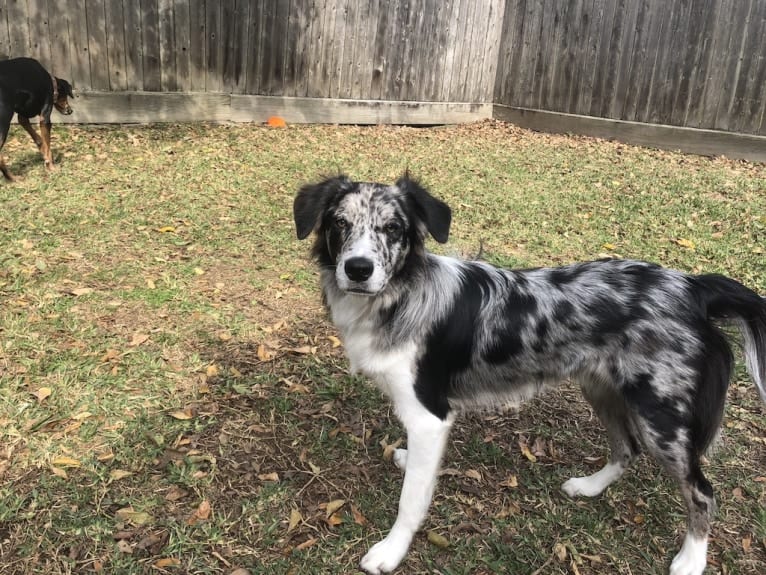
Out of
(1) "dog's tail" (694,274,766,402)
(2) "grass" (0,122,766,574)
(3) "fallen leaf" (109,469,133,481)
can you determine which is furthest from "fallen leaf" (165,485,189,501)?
(1) "dog's tail" (694,274,766,402)

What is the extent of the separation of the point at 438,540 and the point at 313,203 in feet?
6.09

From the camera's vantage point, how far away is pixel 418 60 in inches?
458

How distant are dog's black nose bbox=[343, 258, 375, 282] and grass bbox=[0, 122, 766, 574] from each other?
54.8 inches

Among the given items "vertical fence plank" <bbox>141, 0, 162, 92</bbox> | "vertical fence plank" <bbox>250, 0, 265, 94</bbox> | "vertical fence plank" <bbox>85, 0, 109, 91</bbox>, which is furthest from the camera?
"vertical fence plank" <bbox>250, 0, 265, 94</bbox>

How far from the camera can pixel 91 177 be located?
24.7ft

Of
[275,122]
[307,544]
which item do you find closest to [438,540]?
[307,544]

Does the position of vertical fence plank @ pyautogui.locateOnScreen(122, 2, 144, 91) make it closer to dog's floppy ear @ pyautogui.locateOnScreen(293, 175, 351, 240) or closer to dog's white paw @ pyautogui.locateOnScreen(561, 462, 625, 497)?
dog's floppy ear @ pyautogui.locateOnScreen(293, 175, 351, 240)

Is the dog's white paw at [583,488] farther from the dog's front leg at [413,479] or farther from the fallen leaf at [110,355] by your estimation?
the fallen leaf at [110,355]

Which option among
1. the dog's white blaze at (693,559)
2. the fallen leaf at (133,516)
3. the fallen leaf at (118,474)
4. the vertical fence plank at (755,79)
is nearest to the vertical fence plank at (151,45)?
the fallen leaf at (118,474)

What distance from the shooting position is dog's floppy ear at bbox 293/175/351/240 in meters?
2.93

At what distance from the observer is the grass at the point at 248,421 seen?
2.96 meters

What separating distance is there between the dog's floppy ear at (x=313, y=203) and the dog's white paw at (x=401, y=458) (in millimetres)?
1483

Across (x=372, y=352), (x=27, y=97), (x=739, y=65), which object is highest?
(x=739, y=65)

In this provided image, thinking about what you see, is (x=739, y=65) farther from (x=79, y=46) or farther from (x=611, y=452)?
(x=79, y=46)
